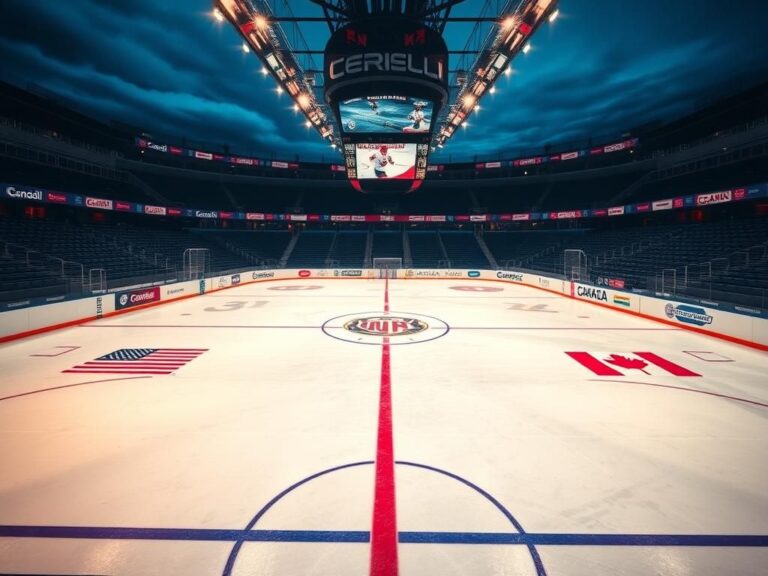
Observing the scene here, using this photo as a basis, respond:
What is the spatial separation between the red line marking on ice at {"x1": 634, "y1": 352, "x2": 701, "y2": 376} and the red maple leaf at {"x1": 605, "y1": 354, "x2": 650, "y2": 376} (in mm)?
289

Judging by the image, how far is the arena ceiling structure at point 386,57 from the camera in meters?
10.3

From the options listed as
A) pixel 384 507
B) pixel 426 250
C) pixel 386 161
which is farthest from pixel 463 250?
pixel 384 507

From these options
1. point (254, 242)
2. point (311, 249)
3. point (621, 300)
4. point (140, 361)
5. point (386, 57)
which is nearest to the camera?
point (140, 361)

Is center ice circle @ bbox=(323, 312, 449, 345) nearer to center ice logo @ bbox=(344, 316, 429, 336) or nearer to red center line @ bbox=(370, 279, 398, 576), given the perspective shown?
center ice logo @ bbox=(344, 316, 429, 336)

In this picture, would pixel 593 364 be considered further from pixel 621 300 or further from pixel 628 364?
pixel 621 300

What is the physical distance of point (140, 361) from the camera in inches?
312

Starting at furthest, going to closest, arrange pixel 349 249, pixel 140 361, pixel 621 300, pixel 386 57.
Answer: pixel 349 249
pixel 621 300
pixel 386 57
pixel 140 361

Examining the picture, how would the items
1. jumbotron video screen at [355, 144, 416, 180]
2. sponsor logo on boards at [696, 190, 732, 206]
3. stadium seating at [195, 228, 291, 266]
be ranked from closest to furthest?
jumbotron video screen at [355, 144, 416, 180]
sponsor logo on boards at [696, 190, 732, 206]
stadium seating at [195, 228, 291, 266]

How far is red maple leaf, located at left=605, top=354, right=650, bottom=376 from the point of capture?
7.72m

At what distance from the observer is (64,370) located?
7.33 m

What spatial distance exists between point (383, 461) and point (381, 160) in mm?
15552

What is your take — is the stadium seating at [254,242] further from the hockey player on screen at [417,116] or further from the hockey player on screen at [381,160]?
the hockey player on screen at [417,116]

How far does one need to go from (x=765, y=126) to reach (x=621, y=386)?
103ft

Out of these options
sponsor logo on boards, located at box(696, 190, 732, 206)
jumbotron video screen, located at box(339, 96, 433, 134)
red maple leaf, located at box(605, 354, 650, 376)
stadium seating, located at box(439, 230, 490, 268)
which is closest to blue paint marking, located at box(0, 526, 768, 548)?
red maple leaf, located at box(605, 354, 650, 376)
